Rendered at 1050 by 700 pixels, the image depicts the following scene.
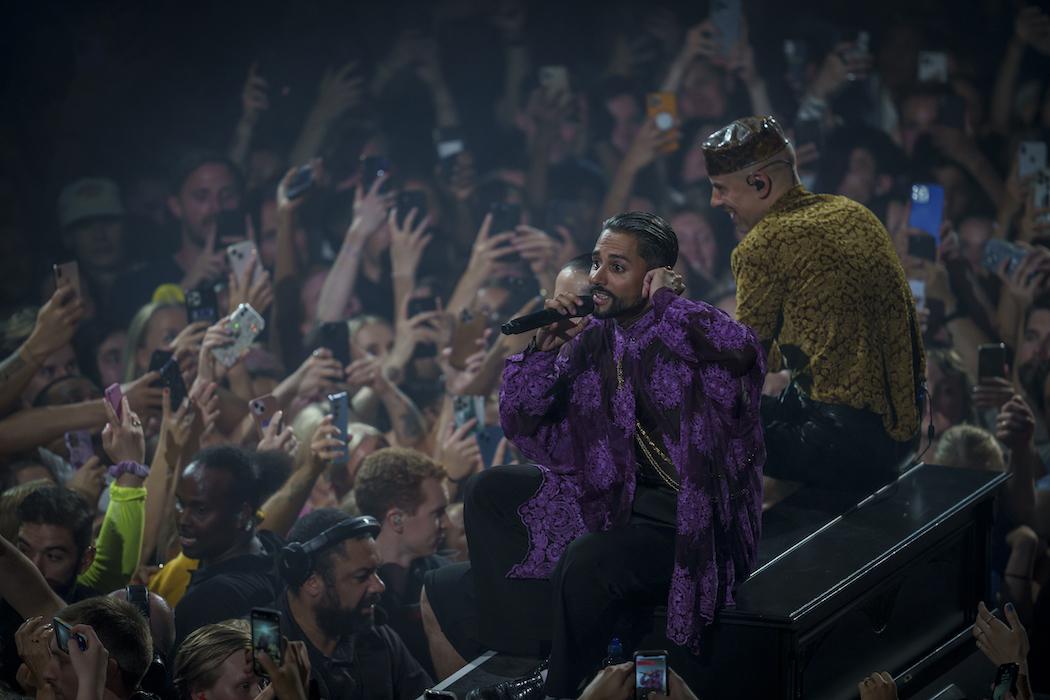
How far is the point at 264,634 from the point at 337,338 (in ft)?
13.7

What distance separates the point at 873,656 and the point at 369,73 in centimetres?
504

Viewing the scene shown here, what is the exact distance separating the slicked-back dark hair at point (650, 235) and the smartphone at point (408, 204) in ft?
13.6

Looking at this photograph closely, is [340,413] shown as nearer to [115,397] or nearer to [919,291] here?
[115,397]

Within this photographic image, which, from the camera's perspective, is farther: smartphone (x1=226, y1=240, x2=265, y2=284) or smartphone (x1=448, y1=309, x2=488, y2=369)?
smartphone (x1=448, y1=309, x2=488, y2=369)

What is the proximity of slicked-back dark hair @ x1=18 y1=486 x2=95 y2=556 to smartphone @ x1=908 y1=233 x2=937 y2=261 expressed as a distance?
4.41 m

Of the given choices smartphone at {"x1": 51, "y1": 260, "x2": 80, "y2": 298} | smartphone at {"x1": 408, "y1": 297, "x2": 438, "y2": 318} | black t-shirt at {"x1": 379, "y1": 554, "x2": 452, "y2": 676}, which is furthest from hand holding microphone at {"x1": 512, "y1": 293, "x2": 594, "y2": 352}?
smartphone at {"x1": 408, "y1": 297, "x2": 438, "y2": 318}

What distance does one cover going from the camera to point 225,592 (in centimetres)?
527

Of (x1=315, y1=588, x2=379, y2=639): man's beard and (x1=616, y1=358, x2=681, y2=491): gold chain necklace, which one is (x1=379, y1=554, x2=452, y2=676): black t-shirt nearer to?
(x1=315, y1=588, x2=379, y2=639): man's beard

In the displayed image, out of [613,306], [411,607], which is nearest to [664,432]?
[613,306]

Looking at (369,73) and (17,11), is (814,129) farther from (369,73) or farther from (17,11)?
(17,11)

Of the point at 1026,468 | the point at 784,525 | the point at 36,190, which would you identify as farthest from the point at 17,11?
the point at 1026,468

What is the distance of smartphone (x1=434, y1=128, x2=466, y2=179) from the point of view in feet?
27.0

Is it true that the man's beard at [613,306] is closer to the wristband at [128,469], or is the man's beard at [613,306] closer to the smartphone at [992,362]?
the wristband at [128,469]

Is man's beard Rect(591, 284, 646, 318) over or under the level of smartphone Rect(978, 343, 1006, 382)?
over
